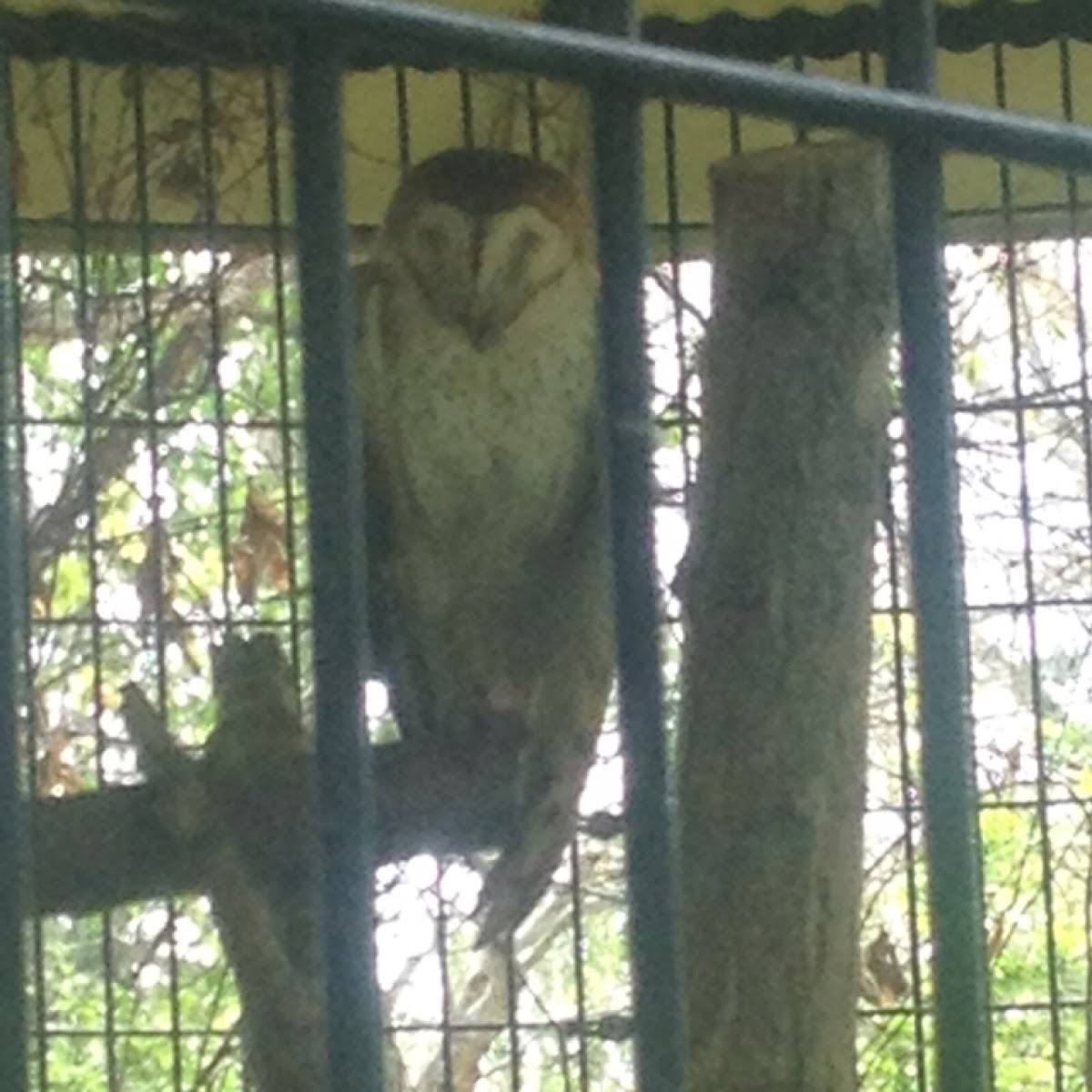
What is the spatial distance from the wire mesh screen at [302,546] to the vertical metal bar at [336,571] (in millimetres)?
731

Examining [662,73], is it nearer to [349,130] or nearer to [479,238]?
[479,238]

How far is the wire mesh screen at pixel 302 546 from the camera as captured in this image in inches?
60.5

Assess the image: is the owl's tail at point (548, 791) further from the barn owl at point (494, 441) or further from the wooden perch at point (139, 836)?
the wooden perch at point (139, 836)

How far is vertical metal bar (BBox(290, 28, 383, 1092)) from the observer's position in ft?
1.60

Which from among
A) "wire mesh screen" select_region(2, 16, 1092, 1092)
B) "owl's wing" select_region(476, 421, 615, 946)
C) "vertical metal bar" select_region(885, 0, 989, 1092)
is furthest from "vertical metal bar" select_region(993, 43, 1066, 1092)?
"vertical metal bar" select_region(885, 0, 989, 1092)

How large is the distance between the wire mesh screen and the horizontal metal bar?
0.78 metres

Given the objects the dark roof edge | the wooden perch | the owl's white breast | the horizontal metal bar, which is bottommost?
the wooden perch

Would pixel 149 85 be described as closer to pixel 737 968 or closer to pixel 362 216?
pixel 362 216

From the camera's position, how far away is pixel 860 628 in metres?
0.84

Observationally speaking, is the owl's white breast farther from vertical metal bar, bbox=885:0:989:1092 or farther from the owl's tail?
vertical metal bar, bbox=885:0:989:1092

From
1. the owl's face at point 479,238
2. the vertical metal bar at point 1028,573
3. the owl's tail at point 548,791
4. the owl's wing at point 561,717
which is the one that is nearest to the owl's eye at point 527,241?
the owl's face at point 479,238

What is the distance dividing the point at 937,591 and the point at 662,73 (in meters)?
0.16

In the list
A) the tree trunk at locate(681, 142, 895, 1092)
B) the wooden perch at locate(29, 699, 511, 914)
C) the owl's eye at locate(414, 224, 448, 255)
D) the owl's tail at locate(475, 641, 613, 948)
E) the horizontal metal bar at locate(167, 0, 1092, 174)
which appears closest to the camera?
the horizontal metal bar at locate(167, 0, 1092, 174)

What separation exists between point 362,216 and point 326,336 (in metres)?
1.26
